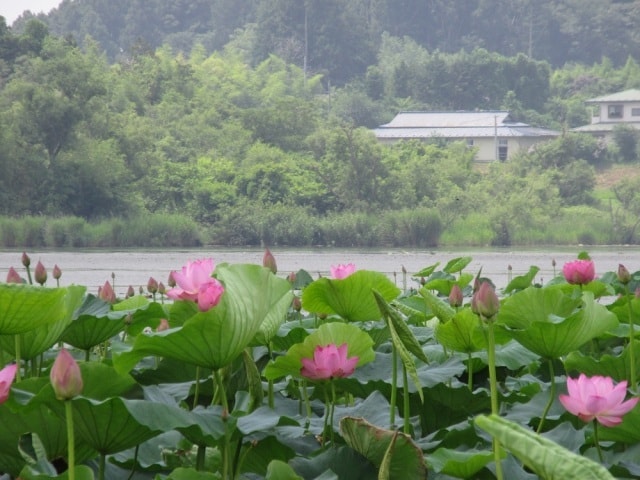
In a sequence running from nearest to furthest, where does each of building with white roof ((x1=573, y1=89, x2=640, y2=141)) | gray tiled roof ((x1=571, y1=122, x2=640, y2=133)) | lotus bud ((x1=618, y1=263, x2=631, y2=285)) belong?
lotus bud ((x1=618, y1=263, x2=631, y2=285))
gray tiled roof ((x1=571, y1=122, x2=640, y2=133))
building with white roof ((x1=573, y1=89, x2=640, y2=141))

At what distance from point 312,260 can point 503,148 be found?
39.8ft

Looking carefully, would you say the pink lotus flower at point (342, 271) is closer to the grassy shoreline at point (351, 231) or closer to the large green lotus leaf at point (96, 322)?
the large green lotus leaf at point (96, 322)

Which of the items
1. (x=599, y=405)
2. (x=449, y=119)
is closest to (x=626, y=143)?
(x=449, y=119)

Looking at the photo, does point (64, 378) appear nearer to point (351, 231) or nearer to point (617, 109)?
point (351, 231)

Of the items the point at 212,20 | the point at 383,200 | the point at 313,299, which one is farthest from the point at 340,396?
the point at 212,20

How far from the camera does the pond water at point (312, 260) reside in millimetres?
11250

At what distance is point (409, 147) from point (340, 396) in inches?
795

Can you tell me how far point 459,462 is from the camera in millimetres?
729

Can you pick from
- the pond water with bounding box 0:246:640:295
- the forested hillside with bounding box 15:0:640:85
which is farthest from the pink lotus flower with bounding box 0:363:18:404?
the forested hillside with bounding box 15:0:640:85

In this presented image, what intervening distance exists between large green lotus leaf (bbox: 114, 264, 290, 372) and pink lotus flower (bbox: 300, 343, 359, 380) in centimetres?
7

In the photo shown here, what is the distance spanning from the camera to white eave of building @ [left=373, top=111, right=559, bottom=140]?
25.1 m

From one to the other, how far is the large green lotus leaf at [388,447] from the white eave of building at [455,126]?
2341 centimetres

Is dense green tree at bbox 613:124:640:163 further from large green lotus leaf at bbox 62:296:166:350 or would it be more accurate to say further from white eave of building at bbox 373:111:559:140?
large green lotus leaf at bbox 62:296:166:350

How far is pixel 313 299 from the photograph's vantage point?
1.06m
